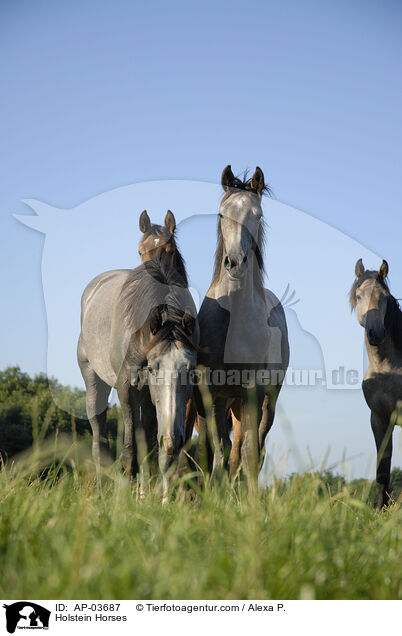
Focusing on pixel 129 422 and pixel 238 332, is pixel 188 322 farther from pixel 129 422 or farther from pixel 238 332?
pixel 129 422

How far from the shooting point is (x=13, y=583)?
2076mm

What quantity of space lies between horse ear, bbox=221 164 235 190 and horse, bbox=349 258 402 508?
279 cm

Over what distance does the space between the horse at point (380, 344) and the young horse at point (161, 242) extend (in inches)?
109

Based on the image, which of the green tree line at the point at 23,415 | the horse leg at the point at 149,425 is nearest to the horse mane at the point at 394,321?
the horse leg at the point at 149,425

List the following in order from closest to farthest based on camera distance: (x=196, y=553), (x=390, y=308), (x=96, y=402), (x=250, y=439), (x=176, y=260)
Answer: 1. (x=196, y=553)
2. (x=250, y=439)
3. (x=176, y=260)
4. (x=96, y=402)
5. (x=390, y=308)

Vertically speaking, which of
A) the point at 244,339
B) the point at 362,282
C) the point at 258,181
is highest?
the point at 258,181

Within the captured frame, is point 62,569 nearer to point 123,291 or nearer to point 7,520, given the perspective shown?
point 7,520

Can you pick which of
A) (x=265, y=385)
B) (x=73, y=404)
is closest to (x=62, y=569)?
(x=265, y=385)

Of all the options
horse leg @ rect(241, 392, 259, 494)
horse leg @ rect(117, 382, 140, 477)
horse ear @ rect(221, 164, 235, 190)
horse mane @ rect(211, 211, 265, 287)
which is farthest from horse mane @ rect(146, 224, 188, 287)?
horse leg @ rect(241, 392, 259, 494)

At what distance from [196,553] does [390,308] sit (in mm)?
5744
